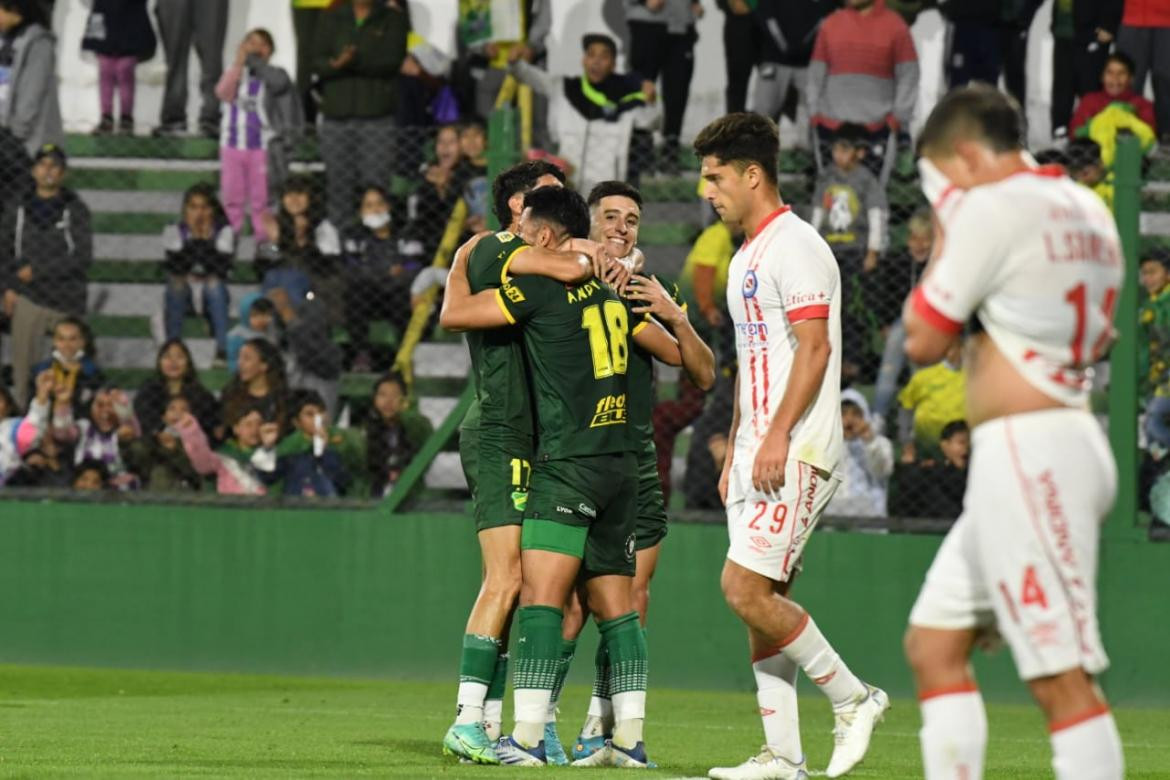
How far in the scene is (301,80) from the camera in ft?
54.8

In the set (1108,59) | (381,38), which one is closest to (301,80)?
(381,38)

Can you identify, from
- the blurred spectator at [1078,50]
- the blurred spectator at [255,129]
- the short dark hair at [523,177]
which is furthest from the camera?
the blurred spectator at [1078,50]

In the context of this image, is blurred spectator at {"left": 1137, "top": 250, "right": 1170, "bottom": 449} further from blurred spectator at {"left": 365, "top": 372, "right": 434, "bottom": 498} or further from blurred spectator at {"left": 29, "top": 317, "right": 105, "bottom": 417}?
blurred spectator at {"left": 29, "top": 317, "right": 105, "bottom": 417}

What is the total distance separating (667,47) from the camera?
16.4 meters

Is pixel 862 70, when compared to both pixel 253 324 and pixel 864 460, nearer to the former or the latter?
pixel 864 460

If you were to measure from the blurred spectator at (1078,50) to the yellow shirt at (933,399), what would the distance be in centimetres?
367

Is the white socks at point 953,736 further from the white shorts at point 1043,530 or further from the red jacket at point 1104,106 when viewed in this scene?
the red jacket at point 1104,106

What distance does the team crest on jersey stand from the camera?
7203mm

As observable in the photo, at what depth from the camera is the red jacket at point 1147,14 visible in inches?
605

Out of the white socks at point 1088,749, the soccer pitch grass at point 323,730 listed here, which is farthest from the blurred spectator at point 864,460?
the white socks at point 1088,749

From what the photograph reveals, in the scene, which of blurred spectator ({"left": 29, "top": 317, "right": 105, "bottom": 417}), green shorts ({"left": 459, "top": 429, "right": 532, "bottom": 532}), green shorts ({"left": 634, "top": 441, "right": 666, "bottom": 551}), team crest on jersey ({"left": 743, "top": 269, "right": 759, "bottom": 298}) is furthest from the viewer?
blurred spectator ({"left": 29, "top": 317, "right": 105, "bottom": 417})

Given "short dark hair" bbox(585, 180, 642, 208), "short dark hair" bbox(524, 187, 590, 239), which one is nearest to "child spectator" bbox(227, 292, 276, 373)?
"short dark hair" bbox(585, 180, 642, 208)

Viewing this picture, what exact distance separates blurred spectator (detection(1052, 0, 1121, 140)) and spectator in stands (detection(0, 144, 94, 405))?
713cm

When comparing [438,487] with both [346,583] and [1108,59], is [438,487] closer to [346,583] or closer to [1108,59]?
[346,583]
